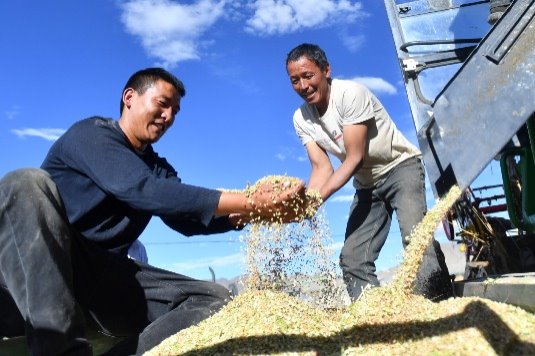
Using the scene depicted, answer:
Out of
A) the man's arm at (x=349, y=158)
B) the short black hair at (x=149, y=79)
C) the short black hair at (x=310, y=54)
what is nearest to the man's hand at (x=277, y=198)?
the short black hair at (x=149, y=79)

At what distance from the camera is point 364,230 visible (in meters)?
3.91

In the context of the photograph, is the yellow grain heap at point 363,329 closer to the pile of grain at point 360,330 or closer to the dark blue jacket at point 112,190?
the pile of grain at point 360,330

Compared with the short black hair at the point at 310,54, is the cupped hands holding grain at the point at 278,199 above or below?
below

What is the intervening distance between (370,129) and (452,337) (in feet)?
5.69

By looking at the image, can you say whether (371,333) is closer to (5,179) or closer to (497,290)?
(497,290)

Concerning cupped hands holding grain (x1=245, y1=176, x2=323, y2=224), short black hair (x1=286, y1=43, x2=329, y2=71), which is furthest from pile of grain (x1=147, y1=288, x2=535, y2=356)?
short black hair (x1=286, y1=43, x2=329, y2=71)

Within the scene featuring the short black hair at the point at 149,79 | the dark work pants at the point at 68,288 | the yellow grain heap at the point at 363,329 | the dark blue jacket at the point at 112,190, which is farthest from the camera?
the short black hair at the point at 149,79

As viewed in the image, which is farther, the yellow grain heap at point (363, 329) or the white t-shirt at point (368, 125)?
the white t-shirt at point (368, 125)

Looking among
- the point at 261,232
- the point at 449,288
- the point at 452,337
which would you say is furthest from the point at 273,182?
the point at 449,288

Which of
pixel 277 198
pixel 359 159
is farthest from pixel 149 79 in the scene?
pixel 359 159

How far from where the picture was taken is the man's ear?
271 cm

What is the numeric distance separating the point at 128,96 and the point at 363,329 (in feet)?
4.67

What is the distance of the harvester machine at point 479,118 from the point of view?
2277 mm

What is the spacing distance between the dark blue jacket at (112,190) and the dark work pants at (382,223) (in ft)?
4.20
